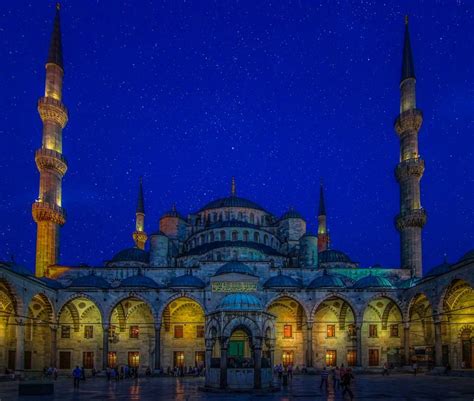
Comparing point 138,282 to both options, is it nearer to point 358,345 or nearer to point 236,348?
point 236,348

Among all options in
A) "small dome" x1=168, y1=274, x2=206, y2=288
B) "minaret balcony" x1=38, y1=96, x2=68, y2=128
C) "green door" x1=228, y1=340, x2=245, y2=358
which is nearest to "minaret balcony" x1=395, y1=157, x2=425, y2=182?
"small dome" x1=168, y1=274, x2=206, y2=288

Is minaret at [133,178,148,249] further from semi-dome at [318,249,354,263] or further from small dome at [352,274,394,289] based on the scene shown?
small dome at [352,274,394,289]

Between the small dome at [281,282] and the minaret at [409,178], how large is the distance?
929cm

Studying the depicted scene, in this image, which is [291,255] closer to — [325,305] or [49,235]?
[325,305]

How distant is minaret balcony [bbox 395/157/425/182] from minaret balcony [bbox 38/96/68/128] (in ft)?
83.7

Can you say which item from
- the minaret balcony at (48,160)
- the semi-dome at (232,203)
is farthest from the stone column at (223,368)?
the semi-dome at (232,203)

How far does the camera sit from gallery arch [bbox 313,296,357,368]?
34750mm

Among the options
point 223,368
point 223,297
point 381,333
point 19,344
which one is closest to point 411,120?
point 381,333

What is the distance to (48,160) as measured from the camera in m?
37.4

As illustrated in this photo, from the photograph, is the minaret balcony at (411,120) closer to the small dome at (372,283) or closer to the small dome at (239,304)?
the small dome at (372,283)

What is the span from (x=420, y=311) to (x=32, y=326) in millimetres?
24275

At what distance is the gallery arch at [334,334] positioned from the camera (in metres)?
34.8

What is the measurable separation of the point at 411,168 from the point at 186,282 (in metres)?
17.9

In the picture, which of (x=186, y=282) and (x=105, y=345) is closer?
(x=105, y=345)
